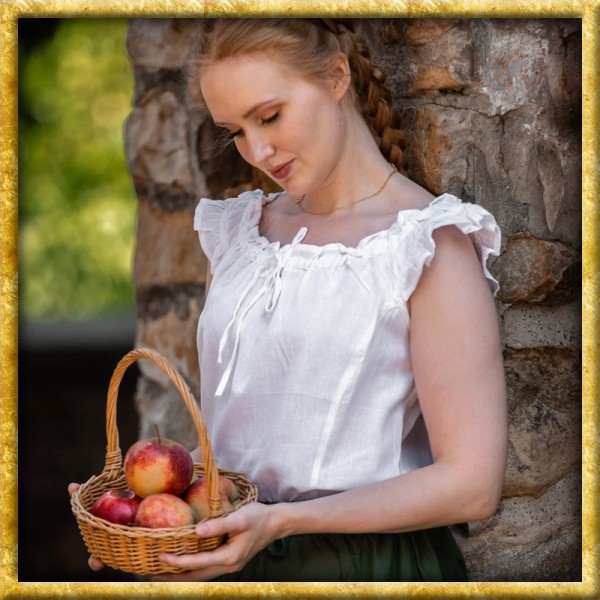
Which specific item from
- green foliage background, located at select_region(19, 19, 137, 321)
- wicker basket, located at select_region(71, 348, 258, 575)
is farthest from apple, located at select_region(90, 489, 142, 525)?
green foliage background, located at select_region(19, 19, 137, 321)

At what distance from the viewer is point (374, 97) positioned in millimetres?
1853

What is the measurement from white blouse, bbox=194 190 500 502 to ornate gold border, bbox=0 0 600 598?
19 cm

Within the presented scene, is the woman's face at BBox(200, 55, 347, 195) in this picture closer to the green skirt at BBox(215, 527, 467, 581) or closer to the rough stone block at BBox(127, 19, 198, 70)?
the green skirt at BBox(215, 527, 467, 581)

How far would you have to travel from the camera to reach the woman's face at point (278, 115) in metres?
1.63

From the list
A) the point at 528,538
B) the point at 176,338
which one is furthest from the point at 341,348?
the point at 176,338

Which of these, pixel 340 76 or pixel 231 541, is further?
pixel 340 76

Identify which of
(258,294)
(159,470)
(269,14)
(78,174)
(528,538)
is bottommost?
(528,538)

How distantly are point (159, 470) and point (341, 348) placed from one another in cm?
38

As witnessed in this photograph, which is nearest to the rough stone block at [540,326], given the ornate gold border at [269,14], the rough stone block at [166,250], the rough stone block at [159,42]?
the ornate gold border at [269,14]

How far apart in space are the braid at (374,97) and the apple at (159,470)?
0.72 meters

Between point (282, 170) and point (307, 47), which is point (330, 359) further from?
point (307, 47)

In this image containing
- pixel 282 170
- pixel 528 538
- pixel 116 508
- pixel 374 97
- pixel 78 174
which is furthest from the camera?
pixel 78 174

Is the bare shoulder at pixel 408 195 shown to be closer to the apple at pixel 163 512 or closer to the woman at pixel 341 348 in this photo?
the woman at pixel 341 348

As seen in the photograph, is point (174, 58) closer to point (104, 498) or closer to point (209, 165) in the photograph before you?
point (209, 165)
